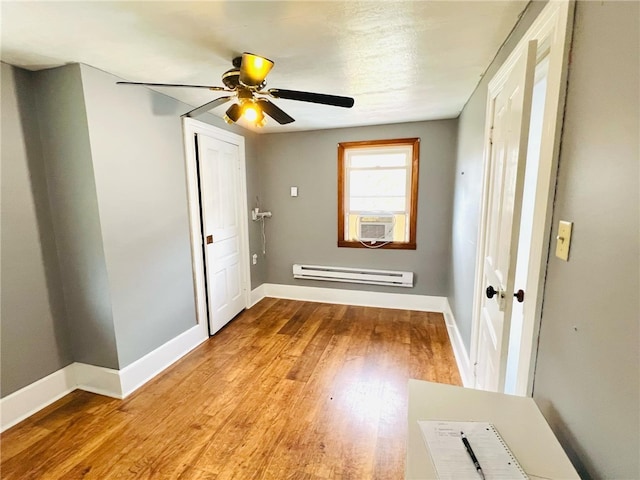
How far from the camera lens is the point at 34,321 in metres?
1.93

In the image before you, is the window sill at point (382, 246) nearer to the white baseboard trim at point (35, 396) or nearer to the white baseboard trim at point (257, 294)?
the white baseboard trim at point (257, 294)

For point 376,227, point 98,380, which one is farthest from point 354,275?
point 98,380

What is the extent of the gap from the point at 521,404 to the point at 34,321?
2741 mm

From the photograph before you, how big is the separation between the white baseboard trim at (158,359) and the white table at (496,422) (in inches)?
81.5

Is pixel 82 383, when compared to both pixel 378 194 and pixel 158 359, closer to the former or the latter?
pixel 158 359

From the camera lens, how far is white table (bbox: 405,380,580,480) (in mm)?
721

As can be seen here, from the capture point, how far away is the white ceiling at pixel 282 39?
49.1 inches

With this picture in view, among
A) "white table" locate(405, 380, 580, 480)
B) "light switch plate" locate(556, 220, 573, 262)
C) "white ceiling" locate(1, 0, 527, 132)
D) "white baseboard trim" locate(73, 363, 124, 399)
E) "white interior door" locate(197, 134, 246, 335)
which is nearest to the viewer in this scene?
"white table" locate(405, 380, 580, 480)

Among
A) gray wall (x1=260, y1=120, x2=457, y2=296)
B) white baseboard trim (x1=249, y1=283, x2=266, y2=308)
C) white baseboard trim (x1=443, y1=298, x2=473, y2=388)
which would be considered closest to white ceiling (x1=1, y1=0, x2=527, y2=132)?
gray wall (x1=260, y1=120, x2=457, y2=296)

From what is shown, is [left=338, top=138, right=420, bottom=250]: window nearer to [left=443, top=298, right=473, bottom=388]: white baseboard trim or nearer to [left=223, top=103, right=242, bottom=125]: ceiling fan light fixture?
[left=443, top=298, right=473, bottom=388]: white baseboard trim

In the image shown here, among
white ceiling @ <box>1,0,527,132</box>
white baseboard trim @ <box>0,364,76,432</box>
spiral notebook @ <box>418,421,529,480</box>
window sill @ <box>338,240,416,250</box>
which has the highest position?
white ceiling @ <box>1,0,527,132</box>

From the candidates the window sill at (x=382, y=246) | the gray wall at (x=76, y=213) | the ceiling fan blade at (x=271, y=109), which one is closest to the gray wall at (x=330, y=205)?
the window sill at (x=382, y=246)

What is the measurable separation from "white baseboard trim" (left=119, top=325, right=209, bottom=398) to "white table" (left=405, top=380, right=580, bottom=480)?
2070 millimetres

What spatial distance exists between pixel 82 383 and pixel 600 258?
304 cm
